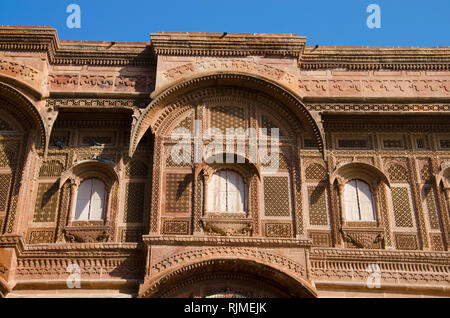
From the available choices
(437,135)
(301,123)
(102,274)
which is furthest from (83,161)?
(437,135)

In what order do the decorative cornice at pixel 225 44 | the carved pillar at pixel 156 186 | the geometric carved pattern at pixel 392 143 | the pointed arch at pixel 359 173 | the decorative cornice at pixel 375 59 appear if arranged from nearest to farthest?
the carved pillar at pixel 156 186 < the pointed arch at pixel 359 173 < the geometric carved pattern at pixel 392 143 < the decorative cornice at pixel 225 44 < the decorative cornice at pixel 375 59

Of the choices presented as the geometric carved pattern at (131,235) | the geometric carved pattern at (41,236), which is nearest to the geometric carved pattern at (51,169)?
the geometric carved pattern at (41,236)

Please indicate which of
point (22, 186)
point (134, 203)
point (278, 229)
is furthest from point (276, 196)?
point (22, 186)

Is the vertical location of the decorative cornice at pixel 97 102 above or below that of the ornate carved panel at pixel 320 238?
above

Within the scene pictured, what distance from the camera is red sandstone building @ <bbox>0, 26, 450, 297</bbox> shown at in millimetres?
12055

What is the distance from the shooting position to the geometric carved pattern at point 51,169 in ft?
43.5

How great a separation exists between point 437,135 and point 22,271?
8.33 meters

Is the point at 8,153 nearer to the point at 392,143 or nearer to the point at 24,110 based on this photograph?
the point at 24,110

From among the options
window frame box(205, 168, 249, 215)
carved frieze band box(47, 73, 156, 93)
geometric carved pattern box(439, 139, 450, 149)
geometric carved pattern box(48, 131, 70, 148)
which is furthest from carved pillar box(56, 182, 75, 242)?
geometric carved pattern box(439, 139, 450, 149)

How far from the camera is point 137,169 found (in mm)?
13289

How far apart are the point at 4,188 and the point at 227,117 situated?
14.5ft

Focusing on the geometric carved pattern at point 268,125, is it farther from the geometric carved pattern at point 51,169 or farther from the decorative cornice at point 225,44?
the geometric carved pattern at point 51,169

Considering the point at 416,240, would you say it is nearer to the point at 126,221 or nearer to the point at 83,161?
the point at 126,221

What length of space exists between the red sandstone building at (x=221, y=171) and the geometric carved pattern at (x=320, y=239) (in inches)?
1.6
